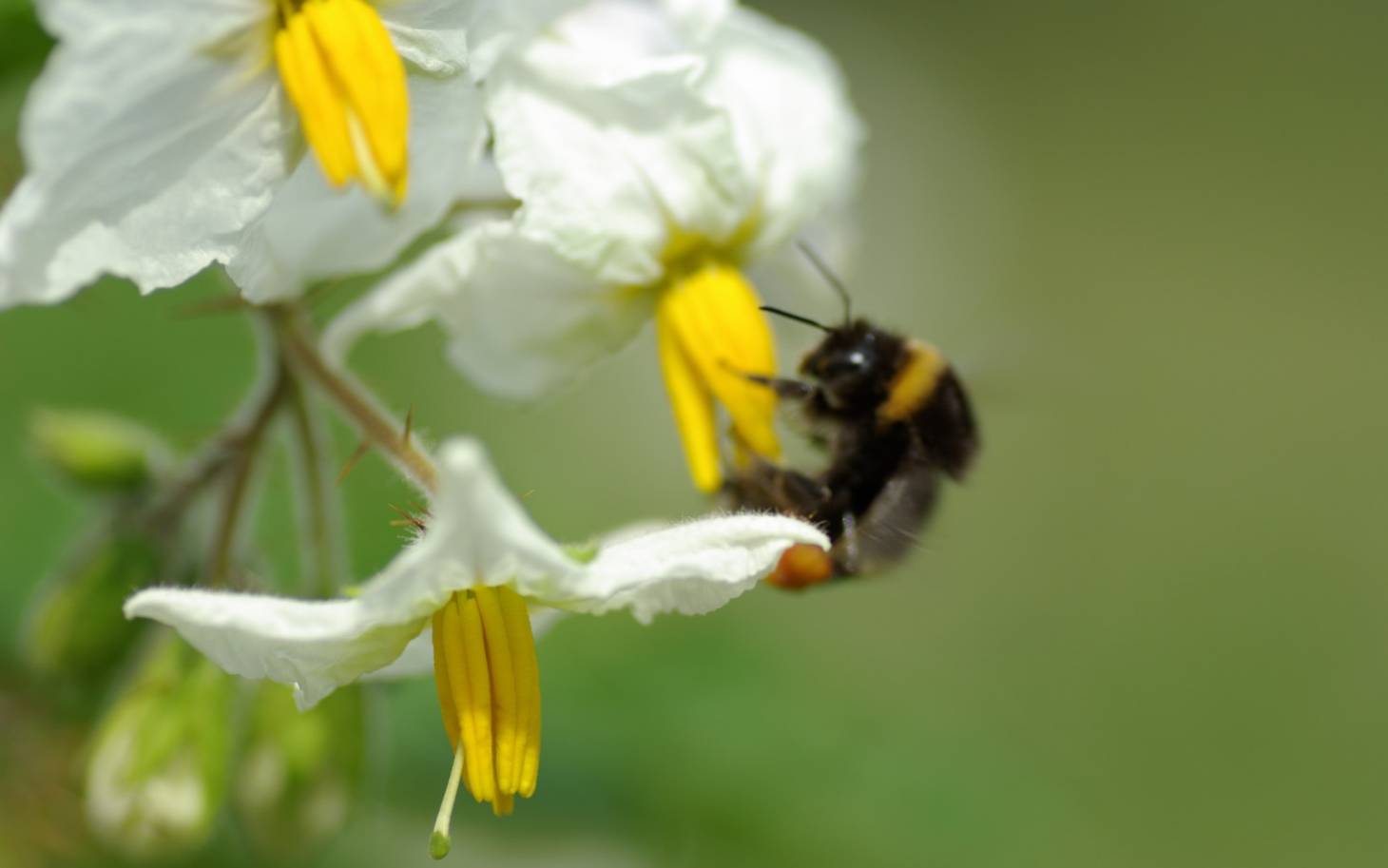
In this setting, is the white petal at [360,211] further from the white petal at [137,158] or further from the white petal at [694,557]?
the white petal at [694,557]

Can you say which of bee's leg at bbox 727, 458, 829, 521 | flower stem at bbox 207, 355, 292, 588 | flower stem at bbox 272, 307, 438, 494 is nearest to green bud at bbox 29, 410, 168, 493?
flower stem at bbox 207, 355, 292, 588

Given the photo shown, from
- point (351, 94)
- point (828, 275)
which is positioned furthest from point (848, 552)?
point (351, 94)

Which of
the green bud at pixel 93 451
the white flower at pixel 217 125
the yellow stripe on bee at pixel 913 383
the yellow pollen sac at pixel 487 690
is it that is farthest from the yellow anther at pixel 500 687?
the green bud at pixel 93 451

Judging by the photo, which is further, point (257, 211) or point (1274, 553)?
point (1274, 553)

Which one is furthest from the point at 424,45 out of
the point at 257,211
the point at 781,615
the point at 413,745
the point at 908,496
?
the point at 781,615

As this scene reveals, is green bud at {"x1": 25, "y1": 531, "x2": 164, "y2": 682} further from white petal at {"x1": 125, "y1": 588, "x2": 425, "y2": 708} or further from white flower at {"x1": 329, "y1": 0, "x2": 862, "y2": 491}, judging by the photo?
white petal at {"x1": 125, "y1": 588, "x2": 425, "y2": 708}

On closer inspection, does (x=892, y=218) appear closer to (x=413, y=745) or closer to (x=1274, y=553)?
(x=1274, y=553)

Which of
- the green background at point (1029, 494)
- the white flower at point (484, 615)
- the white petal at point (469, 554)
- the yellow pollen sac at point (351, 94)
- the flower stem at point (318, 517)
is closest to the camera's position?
the white petal at point (469, 554)
